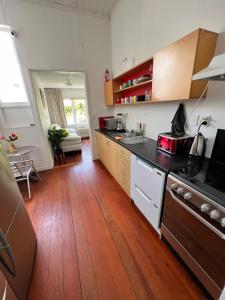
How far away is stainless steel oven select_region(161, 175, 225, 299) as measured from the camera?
856 millimetres

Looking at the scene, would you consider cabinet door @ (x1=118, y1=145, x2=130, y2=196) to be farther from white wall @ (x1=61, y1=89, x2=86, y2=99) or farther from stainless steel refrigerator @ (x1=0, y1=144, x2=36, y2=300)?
white wall @ (x1=61, y1=89, x2=86, y2=99)

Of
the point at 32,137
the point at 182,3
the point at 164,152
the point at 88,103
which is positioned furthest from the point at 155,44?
the point at 32,137

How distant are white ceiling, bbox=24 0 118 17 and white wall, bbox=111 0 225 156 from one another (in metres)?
0.17

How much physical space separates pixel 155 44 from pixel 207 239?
232 centimetres

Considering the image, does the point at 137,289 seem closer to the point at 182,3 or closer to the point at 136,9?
the point at 182,3

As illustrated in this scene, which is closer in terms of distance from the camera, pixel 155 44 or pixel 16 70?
pixel 155 44

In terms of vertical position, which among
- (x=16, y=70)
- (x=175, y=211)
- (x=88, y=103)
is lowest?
(x=175, y=211)

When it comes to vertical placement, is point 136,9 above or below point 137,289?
above

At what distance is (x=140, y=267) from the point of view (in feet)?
4.21

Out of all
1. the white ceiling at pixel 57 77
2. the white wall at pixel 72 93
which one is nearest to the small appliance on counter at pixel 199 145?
the white ceiling at pixel 57 77

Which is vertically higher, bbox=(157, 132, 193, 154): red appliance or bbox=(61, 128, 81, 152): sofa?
bbox=(157, 132, 193, 154): red appliance

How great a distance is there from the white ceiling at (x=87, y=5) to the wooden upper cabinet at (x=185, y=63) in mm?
2190

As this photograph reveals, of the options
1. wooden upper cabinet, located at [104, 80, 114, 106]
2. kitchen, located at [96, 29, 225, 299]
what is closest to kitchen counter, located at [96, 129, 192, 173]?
kitchen, located at [96, 29, 225, 299]

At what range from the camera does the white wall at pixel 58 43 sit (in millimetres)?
2486
